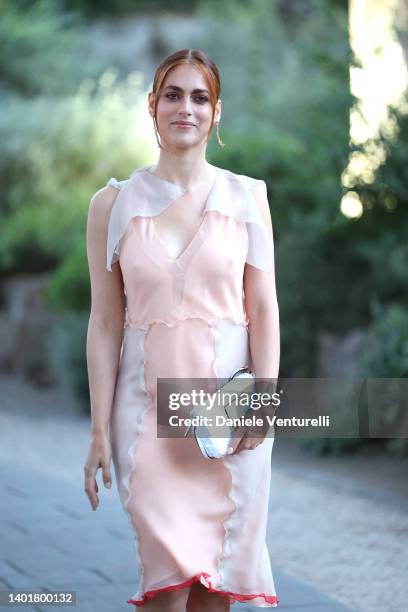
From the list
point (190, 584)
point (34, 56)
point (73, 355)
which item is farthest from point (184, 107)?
point (34, 56)

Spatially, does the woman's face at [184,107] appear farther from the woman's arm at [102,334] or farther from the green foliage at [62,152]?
the green foliage at [62,152]

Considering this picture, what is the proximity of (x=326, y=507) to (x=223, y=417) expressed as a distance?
3.55 metres

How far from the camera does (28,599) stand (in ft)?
13.5

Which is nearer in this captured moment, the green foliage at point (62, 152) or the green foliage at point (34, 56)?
the green foliage at point (62, 152)

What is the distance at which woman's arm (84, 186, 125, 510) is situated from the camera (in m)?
2.87

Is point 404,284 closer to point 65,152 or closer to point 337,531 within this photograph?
point 337,531

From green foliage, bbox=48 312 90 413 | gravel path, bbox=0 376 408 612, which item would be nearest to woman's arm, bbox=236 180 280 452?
gravel path, bbox=0 376 408 612

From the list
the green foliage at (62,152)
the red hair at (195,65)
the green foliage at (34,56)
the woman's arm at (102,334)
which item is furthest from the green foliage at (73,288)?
the red hair at (195,65)

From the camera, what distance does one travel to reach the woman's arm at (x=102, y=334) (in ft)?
9.41

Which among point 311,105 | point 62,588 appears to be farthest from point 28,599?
point 311,105

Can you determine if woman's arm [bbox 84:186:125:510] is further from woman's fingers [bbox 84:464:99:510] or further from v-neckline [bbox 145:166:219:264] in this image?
v-neckline [bbox 145:166:219:264]

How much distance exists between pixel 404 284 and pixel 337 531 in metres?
3.46

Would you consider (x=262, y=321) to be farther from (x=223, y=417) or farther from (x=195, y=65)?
(x=195, y=65)

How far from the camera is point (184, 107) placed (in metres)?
2.79
